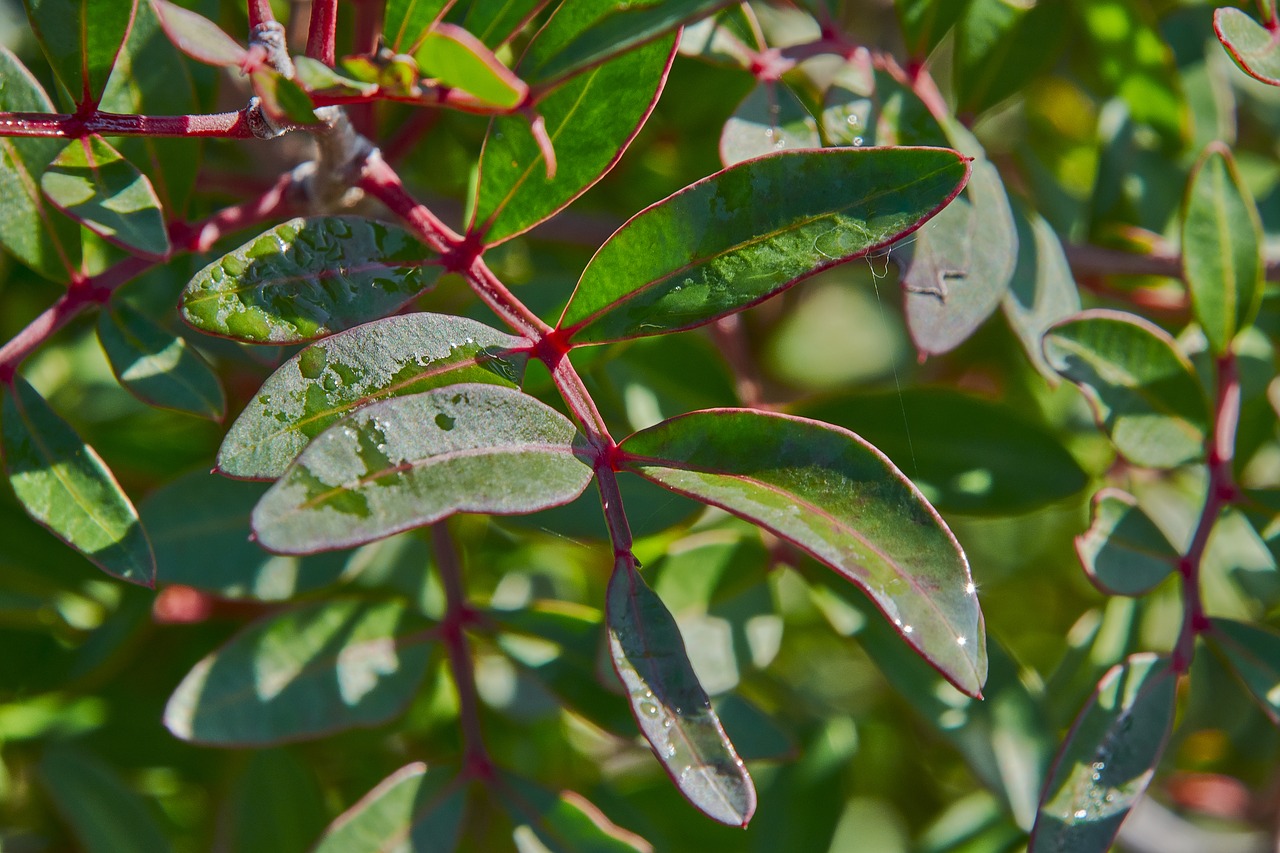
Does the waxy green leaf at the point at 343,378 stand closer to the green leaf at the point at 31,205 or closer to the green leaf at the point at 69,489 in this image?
the green leaf at the point at 69,489

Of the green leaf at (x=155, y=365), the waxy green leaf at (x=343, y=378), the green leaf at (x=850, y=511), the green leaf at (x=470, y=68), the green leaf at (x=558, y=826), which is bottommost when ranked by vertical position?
the green leaf at (x=558, y=826)

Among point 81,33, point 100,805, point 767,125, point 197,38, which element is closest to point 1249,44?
point 767,125

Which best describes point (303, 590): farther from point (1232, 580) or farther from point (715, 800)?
point (1232, 580)

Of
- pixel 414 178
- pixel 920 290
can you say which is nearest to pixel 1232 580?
pixel 920 290

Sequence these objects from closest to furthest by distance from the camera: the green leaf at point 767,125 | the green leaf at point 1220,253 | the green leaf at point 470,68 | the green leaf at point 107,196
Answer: the green leaf at point 470,68
the green leaf at point 107,196
the green leaf at point 767,125
the green leaf at point 1220,253

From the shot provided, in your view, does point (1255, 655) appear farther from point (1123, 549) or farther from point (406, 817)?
point (406, 817)

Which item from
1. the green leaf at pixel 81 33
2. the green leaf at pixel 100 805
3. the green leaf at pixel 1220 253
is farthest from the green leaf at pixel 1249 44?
the green leaf at pixel 100 805

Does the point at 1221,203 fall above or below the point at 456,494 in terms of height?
below

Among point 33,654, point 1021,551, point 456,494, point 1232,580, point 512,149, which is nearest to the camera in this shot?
Answer: point 456,494
